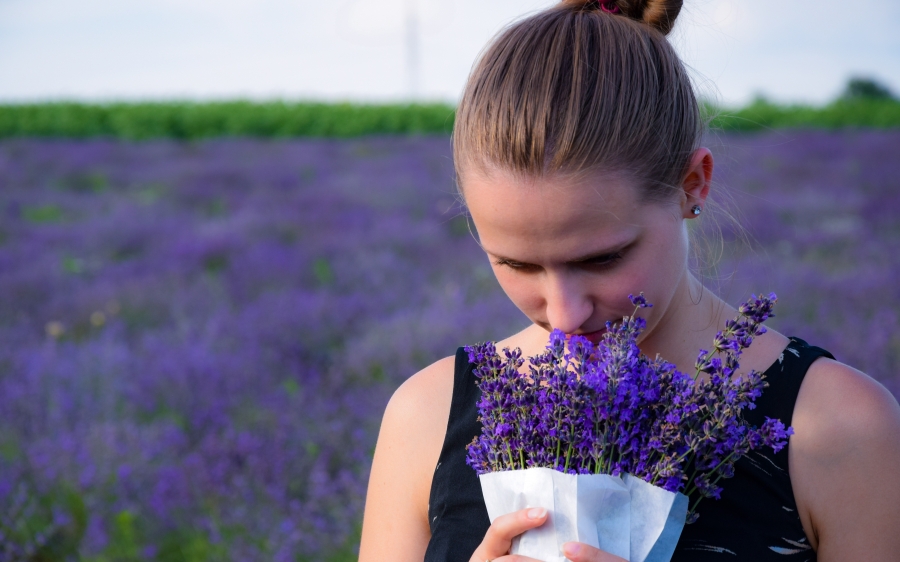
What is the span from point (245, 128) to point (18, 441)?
64.8 ft

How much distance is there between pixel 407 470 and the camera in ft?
5.35

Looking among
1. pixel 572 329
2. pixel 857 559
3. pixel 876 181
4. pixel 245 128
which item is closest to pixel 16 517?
pixel 572 329

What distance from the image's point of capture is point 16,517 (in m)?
3.32

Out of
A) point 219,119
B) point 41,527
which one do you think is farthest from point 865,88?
point 41,527

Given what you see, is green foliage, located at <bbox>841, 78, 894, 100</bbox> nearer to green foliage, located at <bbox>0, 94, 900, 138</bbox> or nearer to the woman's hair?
green foliage, located at <bbox>0, 94, 900, 138</bbox>

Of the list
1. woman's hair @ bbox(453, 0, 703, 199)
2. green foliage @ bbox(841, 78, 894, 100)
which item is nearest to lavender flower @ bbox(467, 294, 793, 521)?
woman's hair @ bbox(453, 0, 703, 199)

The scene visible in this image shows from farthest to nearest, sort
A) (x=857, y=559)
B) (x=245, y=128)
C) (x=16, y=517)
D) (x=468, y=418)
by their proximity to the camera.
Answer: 1. (x=245, y=128)
2. (x=16, y=517)
3. (x=468, y=418)
4. (x=857, y=559)

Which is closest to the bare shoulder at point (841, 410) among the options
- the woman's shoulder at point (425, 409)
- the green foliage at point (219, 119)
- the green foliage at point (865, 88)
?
the woman's shoulder at point (425, 409)

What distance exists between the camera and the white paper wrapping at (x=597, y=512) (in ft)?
3.46

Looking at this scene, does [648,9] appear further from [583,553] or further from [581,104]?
[583,553]

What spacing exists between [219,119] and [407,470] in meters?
22.8

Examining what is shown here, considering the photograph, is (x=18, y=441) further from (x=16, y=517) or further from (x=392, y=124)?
(x=392, y=124)

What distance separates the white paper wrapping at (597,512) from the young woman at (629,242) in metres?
0.14

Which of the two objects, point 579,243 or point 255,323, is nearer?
point 579,243
